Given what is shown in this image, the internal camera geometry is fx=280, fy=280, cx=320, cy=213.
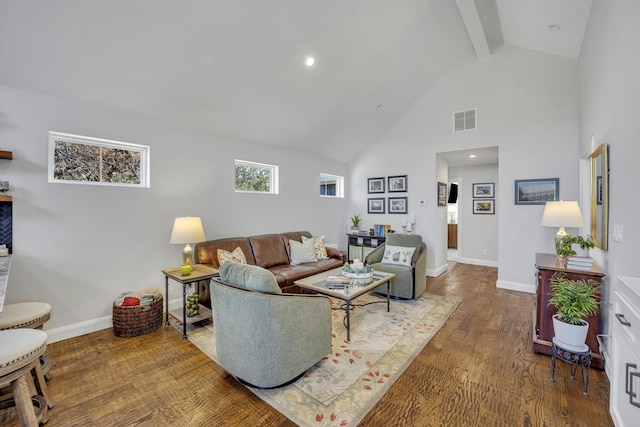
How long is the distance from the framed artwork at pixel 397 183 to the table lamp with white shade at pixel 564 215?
285 centimetres

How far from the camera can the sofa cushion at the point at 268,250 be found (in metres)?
4.30

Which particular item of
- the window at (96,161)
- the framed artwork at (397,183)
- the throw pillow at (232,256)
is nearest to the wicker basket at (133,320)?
the throw pillow at (232,256)

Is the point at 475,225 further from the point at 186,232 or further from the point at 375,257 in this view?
the point at 186,232

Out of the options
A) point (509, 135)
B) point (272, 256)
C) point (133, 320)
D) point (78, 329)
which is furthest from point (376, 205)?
point (78, 329)

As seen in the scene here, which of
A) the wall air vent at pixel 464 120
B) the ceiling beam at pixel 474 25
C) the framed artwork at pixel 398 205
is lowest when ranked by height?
the framed artwork at pixel 398 205

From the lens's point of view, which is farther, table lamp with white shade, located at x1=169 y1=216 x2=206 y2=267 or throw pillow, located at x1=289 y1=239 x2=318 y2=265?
throw pillow, located at x1=289 y1=239 x2=318 y2=265

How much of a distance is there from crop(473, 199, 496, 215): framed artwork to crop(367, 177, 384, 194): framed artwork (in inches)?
94.1

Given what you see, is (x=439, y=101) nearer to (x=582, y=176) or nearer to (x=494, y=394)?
(x=582, y=176)

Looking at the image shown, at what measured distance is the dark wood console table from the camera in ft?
7.84

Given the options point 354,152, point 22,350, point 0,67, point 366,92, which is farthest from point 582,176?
point 0,67

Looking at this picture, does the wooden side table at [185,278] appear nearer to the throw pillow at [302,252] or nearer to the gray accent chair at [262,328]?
the gray accent chair at [262,328]

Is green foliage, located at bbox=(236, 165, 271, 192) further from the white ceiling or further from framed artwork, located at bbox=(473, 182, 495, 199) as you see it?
framed artwork, located at bbox=(473, 182, 495, 199)

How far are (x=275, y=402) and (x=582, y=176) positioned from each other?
A: 4.79m

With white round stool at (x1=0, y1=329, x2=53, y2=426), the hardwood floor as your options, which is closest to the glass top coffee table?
the hardwood floor
